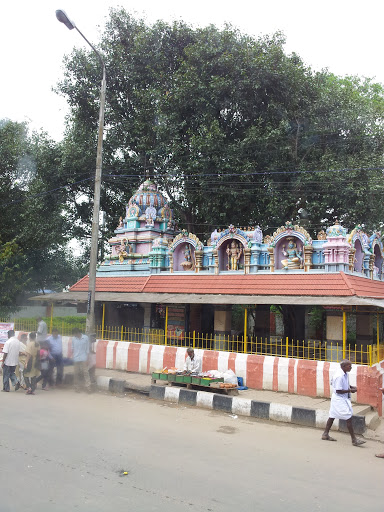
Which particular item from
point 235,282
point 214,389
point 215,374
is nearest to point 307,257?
point 235,282

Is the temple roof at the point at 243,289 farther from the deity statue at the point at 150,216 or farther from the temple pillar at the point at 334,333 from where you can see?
the deity statue at the point at 150,216

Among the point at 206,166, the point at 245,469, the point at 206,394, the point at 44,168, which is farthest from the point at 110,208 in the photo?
the point at 245,469

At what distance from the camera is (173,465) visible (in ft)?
21.6

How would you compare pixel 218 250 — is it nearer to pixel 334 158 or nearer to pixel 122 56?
pixel 334 158

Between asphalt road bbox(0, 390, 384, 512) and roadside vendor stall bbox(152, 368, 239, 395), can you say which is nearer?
asphalt road bbox(0, 390, 384, 512)

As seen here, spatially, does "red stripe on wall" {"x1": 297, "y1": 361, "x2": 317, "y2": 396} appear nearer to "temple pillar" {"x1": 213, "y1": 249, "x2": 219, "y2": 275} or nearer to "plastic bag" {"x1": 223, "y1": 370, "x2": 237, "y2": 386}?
"plastic bag" {"x1": 223, "y1": 370, "x2": 237, "y2": 386}

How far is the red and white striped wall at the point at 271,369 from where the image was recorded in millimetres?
10938

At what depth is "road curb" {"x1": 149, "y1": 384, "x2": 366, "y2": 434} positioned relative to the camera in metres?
9.34

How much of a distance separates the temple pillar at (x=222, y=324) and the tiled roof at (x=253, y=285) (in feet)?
3.39

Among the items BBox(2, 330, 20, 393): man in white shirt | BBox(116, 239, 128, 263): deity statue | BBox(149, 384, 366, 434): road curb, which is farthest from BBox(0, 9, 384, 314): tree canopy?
BBox(2, 330, 20, 393): man in white shirt

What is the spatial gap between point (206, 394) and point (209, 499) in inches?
224

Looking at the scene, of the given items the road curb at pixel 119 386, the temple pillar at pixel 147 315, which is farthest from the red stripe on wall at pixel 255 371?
the temple pillar at pixel 147 315

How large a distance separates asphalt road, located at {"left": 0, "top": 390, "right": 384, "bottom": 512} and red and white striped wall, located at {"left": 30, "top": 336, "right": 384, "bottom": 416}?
7.73 ft

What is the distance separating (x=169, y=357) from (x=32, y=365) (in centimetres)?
403
